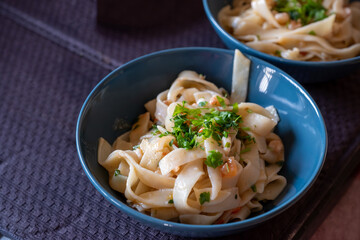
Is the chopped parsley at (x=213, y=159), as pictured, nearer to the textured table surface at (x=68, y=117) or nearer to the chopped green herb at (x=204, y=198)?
the chopped green herb at (x=204, y=198)

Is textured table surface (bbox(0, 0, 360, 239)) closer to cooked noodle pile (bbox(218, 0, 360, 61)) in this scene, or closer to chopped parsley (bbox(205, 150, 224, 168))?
cooked noodle pile (bbox(218, 0, 360, 61))

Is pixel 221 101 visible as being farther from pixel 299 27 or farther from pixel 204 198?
pixel 299 27

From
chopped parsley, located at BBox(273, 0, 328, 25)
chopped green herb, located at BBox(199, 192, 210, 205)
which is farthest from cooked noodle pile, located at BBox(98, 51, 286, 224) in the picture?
chopped parsley, located at BBox(273, 0, 328, 25)

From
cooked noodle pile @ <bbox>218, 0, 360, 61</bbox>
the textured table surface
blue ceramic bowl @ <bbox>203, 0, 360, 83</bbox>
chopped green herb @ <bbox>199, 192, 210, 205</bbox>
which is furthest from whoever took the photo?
cooked noodle pile @ <bbox>218, 0, 360, 61</bbox>

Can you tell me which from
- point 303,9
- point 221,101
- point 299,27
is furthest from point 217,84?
point 303,9

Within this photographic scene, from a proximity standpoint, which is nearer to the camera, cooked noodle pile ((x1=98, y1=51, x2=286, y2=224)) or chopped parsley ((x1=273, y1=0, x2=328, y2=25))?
cooked noodle pile ((x1=98, y1=51, x2=286, y2=224))

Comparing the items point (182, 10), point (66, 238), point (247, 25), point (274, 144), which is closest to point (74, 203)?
point (66, 238)

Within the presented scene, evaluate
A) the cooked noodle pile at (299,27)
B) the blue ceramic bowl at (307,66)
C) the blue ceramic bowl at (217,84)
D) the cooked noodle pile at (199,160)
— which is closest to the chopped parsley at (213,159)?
the cooked noodle pile at (199,160)
